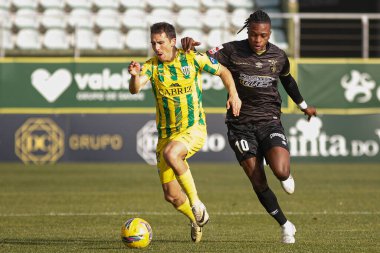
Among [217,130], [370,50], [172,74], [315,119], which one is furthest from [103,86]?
[172,74]

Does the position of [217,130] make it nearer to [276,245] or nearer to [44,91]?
[44,91]

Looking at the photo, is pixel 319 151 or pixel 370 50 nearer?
pixel 319 151

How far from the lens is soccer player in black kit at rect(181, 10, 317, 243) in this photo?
9672mm

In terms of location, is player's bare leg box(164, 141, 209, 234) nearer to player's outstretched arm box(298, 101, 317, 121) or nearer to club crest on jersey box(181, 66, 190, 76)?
club crest on jersey box(181, 66, 190, 76)

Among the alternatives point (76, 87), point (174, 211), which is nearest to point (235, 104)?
point (174, 211)

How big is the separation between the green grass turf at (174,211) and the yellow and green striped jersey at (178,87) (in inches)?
45.6

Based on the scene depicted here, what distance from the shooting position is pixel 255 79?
1001 cm


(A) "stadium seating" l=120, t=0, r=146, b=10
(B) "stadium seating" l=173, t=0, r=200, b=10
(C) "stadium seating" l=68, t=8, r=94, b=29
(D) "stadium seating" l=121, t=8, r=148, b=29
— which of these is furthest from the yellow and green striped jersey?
(B) "stadium seating" l=173, t=0, r=200, b=10

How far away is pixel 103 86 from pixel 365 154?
19.0ft

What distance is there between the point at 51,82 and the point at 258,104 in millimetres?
12257

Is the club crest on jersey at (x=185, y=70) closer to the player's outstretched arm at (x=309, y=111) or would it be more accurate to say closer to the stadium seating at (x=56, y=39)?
the player's outstretched arm at (x=309, y=111)

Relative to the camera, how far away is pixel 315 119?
70.3 feet

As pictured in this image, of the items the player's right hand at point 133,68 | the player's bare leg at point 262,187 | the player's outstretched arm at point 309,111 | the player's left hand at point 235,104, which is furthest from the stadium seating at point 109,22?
the player's right hand at point 133,68

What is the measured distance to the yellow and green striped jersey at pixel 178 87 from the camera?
9.76 metres
